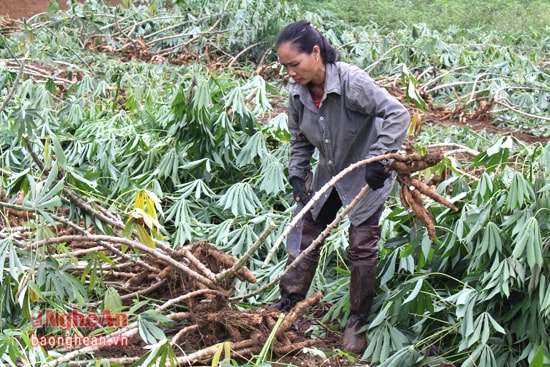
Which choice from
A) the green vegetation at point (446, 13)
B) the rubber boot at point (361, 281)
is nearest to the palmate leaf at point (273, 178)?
the rubber boot at point (361, 281)

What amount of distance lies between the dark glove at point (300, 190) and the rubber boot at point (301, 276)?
13 cm

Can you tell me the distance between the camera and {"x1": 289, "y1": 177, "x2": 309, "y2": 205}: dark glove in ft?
11.0

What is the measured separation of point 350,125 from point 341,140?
3.0 inches

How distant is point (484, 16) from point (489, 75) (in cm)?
484

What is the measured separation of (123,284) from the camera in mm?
3623

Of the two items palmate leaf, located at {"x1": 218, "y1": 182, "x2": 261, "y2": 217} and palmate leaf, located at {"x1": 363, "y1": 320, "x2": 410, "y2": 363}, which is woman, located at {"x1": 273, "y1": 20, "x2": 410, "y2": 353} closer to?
palmate leaf, located at {"x1": 363, "y1": 320, "x2": 410, "y2": 363}

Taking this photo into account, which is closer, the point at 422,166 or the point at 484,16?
the point at 422,166

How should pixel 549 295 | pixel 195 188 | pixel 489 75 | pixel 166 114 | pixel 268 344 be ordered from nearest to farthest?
pixel 549 295 → pixel 268 344 → pixel 195 188 → pixel 166 114 → pixel 489 75

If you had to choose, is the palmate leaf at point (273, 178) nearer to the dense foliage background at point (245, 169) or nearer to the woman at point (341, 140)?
the dense foliage background at point (245, 169)

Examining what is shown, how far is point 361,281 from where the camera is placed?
3.18 metres

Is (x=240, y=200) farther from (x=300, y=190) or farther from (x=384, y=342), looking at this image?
(x=384, y=342)

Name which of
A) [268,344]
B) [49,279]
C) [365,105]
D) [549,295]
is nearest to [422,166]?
[365,105]

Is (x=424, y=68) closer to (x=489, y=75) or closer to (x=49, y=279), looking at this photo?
(x=489, y=75)

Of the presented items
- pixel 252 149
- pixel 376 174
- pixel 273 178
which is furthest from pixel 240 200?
pixel 376 174
